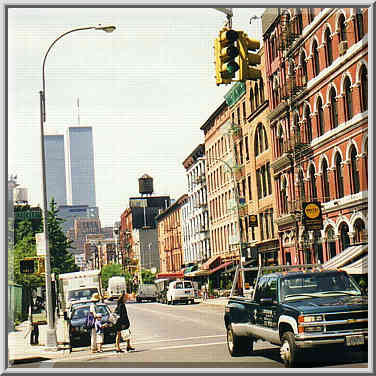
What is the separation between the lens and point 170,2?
54.9 feet

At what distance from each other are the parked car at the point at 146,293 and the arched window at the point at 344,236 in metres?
6.34

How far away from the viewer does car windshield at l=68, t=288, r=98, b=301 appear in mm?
21750

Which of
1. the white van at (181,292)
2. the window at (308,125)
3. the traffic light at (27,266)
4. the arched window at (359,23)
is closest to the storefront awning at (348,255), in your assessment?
the arched window at (359,23)

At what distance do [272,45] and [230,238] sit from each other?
2312 centimetres

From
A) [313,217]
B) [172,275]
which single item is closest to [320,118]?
[313,217]

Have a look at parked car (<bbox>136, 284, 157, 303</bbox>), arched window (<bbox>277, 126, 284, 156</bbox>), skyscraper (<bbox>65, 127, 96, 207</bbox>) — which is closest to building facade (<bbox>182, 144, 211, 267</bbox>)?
parked car (<bbox>136, 284, 157, 303</bbox>)

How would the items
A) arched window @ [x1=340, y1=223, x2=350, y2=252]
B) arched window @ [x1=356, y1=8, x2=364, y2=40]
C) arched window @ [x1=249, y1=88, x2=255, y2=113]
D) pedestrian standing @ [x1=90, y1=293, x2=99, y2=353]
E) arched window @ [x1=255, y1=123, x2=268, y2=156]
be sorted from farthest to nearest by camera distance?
arched window @ [x1=255, y1=123, x2=268, y2=156] → arched window @ [x1=340, y1=223, x2=350, y2=252] → arched window @ [x1=249, y1=88, x2=255, y2=113] → pedestrian standing @ [x1=90, y1=293, x2=99, y2=353] → arched window @ [x1=356, y1=8, x2=364, y2=40]

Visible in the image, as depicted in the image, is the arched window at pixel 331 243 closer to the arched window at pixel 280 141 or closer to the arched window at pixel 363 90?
the arched window at pixel 280 141

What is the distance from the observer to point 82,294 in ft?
72.6

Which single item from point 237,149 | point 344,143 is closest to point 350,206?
point 344,143

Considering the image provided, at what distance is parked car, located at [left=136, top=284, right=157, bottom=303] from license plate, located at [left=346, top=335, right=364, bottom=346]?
998 cm

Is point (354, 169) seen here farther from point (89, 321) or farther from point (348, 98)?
point (89, 321)

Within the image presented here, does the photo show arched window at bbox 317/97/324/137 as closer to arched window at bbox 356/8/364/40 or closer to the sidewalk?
arched window at bbox 356/8/364/40

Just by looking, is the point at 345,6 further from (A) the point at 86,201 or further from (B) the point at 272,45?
(A) the point at 86,201
